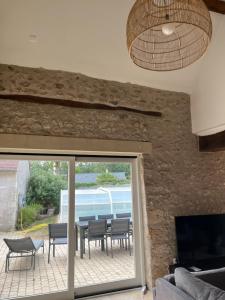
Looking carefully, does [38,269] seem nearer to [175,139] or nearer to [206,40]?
[175,139]

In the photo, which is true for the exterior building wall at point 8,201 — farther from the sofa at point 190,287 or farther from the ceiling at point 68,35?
the sofa at point 190,287

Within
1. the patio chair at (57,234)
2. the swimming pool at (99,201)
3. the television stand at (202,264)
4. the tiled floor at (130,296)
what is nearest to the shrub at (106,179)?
the swimming pool at (99,201)

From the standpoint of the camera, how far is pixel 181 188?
177 inches

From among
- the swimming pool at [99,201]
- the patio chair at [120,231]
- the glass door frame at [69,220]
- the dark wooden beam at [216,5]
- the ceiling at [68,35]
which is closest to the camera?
the ceiling at [68,35]

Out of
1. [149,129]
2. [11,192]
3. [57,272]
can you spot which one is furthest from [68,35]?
[57,272]

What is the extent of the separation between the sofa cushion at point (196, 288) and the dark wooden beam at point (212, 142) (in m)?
2.76

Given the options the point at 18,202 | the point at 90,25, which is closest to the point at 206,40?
the point at 90,25

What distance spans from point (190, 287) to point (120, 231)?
7.39 ft

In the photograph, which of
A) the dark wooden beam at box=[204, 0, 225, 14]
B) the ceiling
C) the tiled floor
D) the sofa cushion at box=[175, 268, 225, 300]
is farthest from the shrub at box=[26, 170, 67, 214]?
the dark wooden beam at box=[204, 0, 225, 14]

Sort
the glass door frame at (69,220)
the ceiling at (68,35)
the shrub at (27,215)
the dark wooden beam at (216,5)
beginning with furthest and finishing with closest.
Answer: the shrub at (27,215) → the glass door frame at (69,220) → the dark wooden beam at (216,5) → the ceiling at (68,35)

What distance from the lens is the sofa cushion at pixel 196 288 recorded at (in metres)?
1.92

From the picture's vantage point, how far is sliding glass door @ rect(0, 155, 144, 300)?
12.0ft

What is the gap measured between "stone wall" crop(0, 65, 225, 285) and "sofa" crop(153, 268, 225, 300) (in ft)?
5.08

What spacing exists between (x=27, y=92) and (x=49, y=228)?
2.15 metres
